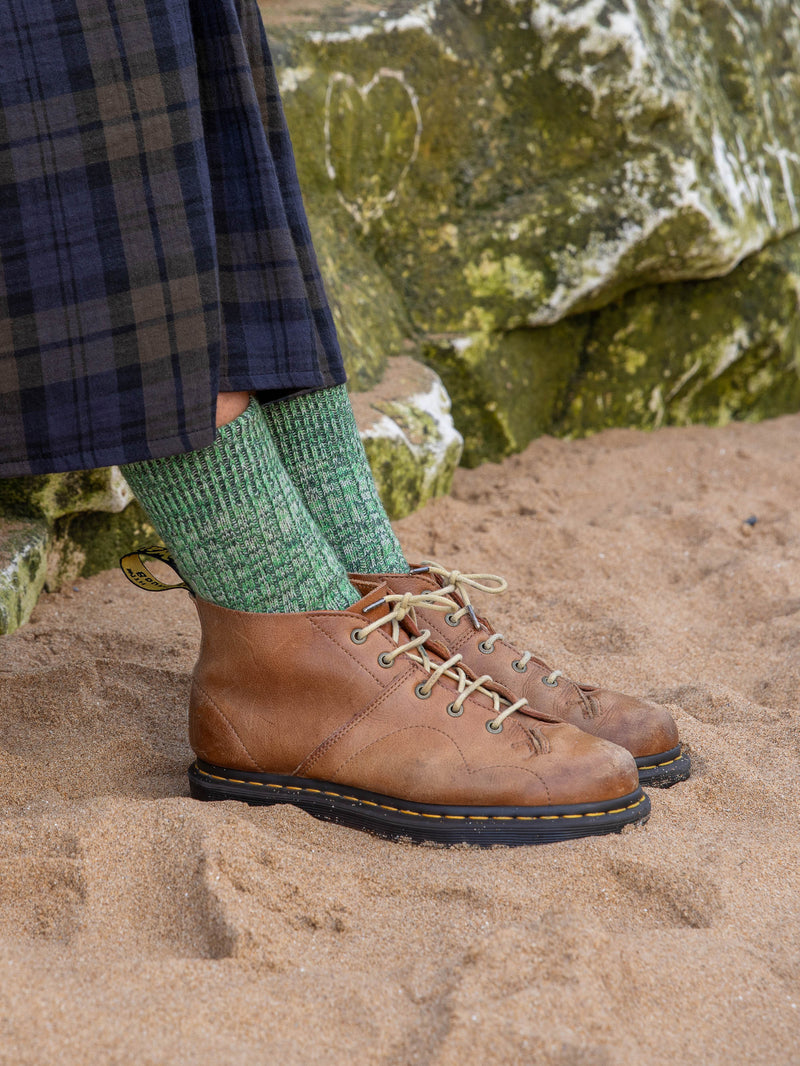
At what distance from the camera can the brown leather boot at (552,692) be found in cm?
120

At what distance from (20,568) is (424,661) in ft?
2.47

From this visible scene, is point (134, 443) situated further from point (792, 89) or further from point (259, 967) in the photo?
point (792, 89)

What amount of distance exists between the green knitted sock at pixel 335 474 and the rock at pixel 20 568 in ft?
1.76

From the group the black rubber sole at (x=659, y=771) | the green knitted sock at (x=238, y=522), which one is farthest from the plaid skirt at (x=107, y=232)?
the black rubber sole at (x=659, y=771)

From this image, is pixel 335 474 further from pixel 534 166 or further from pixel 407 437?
pixel 534 166

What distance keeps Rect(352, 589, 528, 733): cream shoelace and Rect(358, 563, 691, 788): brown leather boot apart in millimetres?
66

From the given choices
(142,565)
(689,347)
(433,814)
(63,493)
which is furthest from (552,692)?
(689,347)

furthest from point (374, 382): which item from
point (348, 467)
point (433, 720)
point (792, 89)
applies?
point (792, 89)

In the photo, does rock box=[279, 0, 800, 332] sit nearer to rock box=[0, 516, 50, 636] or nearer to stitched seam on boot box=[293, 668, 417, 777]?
rock box=[0, 516, 50, 636]

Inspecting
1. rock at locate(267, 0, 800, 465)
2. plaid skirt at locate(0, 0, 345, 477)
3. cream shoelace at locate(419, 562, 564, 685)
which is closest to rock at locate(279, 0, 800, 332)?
rock at locate(267, 0, 800, 465)

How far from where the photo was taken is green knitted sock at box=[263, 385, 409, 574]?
4.04 feet

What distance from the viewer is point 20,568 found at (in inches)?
59.8

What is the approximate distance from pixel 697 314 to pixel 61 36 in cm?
228

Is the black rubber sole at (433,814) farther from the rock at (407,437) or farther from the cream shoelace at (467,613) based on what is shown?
the rock at (407,437)
